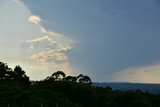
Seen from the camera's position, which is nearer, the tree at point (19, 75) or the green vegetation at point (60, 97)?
the green vegetation at point (60, 97)

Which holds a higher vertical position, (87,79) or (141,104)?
(87,79)

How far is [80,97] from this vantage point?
206ft

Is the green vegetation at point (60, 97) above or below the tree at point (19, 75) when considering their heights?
below

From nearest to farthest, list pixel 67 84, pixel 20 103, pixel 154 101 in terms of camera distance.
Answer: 1. pixel 20 103
2. pixel 67 84
3. pixel 154 101

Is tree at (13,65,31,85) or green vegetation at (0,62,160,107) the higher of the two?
tree at (13,65,31,85)

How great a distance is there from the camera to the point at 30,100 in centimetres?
5628

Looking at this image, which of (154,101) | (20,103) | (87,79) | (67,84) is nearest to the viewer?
(20,103)

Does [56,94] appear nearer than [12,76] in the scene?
Yes

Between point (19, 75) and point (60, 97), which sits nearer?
point (60, 97)

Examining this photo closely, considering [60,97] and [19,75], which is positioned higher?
[19,75]

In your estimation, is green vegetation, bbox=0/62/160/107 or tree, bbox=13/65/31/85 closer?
green vegetation, bbox=0/62/160/107

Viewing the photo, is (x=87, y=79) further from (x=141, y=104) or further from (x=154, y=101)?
(x=141, y=104)

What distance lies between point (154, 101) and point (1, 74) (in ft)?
84.4

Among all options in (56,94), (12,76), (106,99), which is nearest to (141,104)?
(106,99)
